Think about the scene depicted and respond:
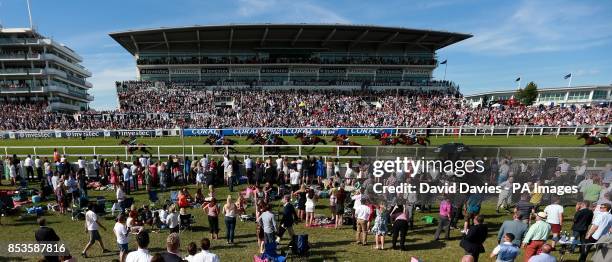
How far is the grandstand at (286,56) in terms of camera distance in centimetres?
6056

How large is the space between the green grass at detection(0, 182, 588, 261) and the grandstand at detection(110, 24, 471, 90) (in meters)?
48.8

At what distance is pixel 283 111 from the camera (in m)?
47.2

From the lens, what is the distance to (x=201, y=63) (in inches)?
2440

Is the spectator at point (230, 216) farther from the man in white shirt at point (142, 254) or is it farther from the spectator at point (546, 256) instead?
the spectator at point (546, 256)

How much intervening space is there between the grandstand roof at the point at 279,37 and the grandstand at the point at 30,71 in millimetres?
14569

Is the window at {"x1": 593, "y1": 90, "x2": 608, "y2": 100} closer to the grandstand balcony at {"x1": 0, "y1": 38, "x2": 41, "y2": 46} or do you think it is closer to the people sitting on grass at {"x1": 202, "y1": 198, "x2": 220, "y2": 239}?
the people sitting on grass at {"x1": 202, "y1": 198, "x2": 220, "y2": 239}

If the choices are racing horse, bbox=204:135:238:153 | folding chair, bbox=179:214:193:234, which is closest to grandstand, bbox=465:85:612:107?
racing horse, bbox=204:135:238:153

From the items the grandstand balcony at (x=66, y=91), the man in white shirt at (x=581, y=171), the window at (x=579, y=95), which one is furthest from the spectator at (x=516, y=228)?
the window at (x=579, y=95)

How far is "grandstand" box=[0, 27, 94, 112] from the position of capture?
2397 inches

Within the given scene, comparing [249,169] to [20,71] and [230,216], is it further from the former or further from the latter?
[20,71]

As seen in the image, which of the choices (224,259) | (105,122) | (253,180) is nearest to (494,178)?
(224,259)

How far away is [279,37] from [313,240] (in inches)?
2260

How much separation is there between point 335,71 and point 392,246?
188 feet

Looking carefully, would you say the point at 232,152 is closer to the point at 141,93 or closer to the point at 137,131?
the point at 137,131
